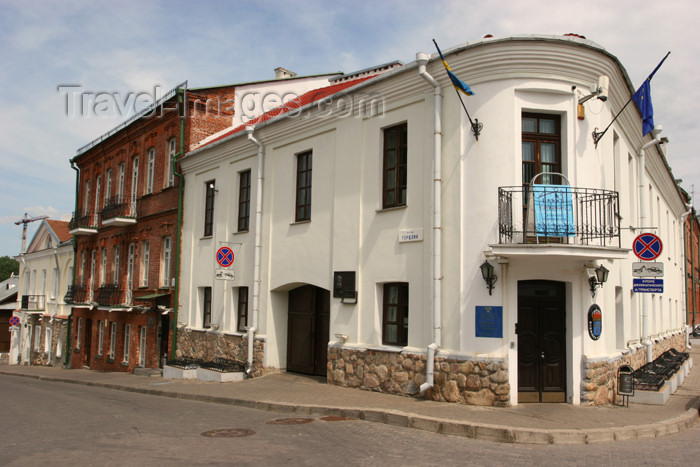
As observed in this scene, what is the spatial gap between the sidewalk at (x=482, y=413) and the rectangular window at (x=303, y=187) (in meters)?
4.38

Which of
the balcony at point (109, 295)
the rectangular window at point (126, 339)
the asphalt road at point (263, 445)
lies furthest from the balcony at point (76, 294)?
the asphalt road at point (263, 445)

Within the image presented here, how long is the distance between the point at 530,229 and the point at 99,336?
23532mm

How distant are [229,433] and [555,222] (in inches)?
257

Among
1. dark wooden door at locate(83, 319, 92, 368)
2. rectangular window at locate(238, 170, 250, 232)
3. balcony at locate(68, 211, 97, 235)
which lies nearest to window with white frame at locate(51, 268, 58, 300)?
→ balcony at locate(68, 211, 97, 235)

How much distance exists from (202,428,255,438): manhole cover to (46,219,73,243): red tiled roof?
30407mm

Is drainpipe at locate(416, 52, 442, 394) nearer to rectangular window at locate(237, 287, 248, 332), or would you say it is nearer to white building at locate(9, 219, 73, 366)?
rectangular window at locate(237, 287, 248, 332)

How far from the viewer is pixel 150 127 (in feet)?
79.9

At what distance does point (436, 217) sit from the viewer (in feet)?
39.0

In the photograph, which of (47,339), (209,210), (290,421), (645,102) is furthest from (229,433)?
(47,339)

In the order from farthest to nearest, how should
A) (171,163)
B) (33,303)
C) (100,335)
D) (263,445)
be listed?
(33,303) < (100,335) < (171,163) < (263,445)

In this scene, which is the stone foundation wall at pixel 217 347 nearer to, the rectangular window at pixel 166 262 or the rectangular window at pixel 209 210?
the rectangular window at pixel 166 262

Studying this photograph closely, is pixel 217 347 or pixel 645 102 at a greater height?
pixel 645 102

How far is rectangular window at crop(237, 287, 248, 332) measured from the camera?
18.2m

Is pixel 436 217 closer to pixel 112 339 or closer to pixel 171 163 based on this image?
pixel 171 163
